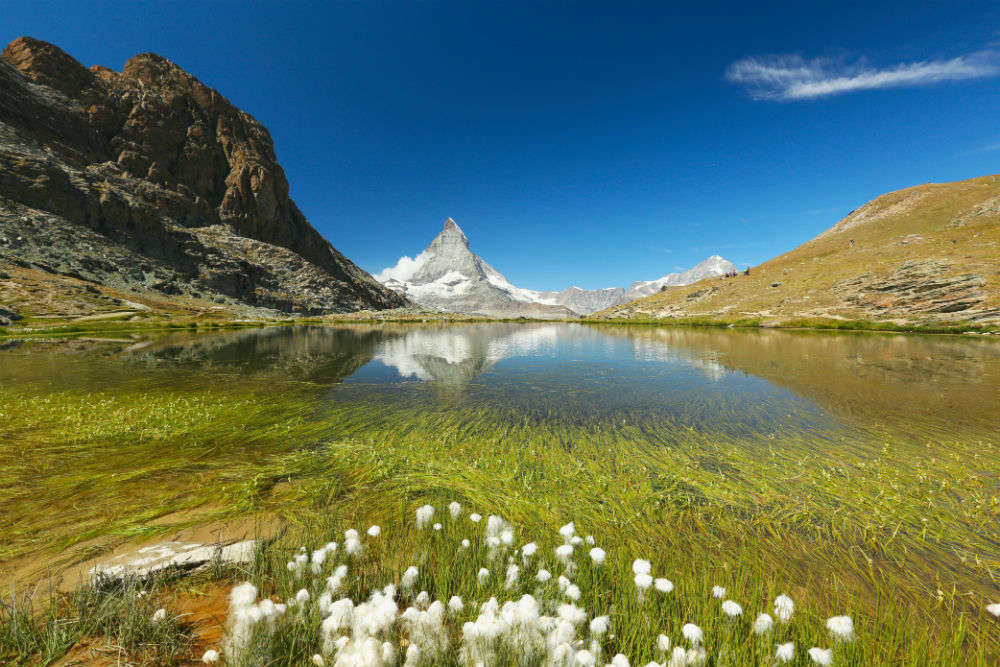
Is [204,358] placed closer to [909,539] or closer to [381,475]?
[381,475]

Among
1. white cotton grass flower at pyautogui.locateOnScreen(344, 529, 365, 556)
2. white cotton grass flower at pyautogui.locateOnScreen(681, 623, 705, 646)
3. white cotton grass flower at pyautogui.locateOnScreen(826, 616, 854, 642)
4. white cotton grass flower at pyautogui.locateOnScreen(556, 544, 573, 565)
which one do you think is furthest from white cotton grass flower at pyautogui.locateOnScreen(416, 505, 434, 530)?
white cotton grass flower at pyautogui.locateOnScreen(826, 616, 854, 642)

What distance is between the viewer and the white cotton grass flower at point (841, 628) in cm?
360

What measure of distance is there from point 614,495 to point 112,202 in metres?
212

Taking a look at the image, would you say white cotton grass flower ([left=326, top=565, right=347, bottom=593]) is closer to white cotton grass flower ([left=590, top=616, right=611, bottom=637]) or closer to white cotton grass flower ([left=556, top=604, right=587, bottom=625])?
white cotton grass flower ([left=556, top=604, right=587, bottom=625])

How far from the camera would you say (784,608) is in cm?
395

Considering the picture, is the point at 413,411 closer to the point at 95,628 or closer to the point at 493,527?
the point at 493,527

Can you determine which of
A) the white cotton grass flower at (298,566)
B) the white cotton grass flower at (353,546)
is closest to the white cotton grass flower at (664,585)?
Answer: the white cotton grass flower at (353,546)

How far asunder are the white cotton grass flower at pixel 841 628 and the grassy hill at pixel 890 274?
9311 cm

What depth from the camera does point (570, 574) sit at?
481cm

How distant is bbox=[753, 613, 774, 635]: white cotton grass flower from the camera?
3.77 metres

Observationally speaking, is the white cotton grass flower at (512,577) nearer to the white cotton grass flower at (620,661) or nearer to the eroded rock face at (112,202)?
the white cotton grass flower at (620,661)

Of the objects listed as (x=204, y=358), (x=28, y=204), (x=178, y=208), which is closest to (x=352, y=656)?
(x=204, y=358)

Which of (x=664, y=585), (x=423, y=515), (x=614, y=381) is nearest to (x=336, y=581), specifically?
(x=423, y=515)

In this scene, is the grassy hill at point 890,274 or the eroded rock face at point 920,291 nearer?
the eroded rock face at point 920,291
